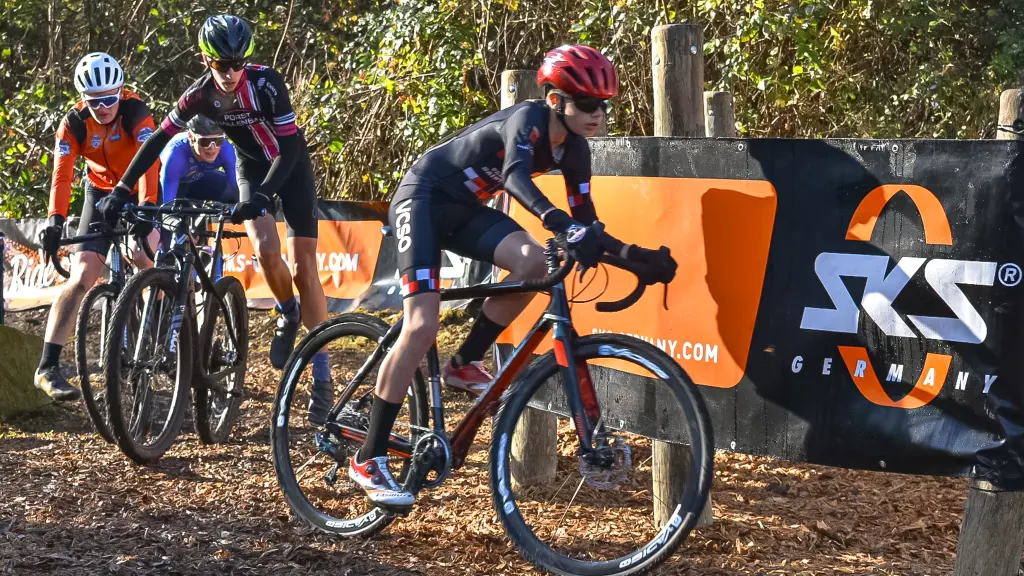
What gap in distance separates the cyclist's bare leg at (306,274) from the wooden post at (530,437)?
1.49m

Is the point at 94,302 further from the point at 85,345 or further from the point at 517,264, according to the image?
the point at 517,264

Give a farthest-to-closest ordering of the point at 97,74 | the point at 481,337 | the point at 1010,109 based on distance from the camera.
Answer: the point at 97,74
the point at 481,337
the point at 1010,109

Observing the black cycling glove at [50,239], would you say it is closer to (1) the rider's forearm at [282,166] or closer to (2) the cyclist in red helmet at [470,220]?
(1) the rider's forearm at [282,166]

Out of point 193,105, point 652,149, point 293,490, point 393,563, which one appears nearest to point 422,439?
point 393,563

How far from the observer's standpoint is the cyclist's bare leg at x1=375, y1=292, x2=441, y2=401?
172 inches

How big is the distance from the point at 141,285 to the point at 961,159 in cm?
422

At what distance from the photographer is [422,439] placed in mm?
4496

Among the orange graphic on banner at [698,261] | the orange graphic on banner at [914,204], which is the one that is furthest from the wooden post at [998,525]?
the orange graphic on banner at [698,261]

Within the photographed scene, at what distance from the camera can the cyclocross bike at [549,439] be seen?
396 centimetres

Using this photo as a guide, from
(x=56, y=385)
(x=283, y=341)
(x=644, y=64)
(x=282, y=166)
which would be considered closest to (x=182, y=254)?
(x=283, y=341)

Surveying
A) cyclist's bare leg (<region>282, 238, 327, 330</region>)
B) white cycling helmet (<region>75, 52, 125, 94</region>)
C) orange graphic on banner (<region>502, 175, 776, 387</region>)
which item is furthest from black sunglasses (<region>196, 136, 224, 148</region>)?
orange graphic on banner (<region>502, 175, 776, 387</region>)

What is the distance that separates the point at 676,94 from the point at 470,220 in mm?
1199

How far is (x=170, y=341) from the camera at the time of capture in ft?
20.3

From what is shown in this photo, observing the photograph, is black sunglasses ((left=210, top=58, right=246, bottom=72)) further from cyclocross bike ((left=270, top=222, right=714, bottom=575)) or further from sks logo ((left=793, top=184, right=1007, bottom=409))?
sks logo ((left=793, top=184, right=1007, bottom=409))
